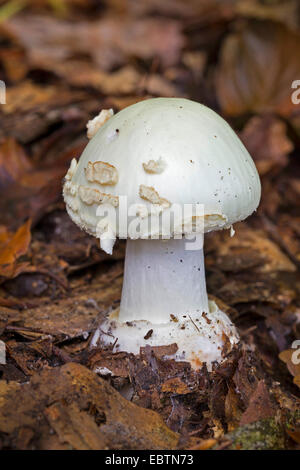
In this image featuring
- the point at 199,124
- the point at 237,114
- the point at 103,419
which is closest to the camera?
the point at 103,419

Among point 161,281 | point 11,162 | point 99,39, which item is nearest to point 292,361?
point 161,281

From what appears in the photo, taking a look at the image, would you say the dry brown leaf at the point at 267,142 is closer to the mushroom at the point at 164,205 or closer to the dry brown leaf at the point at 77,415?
the mushroom at the point at 164,205

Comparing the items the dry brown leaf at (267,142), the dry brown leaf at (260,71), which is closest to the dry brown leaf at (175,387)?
the dry brown leaf at (267,142)

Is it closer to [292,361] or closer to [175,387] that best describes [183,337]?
[175,387]

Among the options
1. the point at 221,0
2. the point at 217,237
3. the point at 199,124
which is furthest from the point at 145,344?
the point at 221,0
